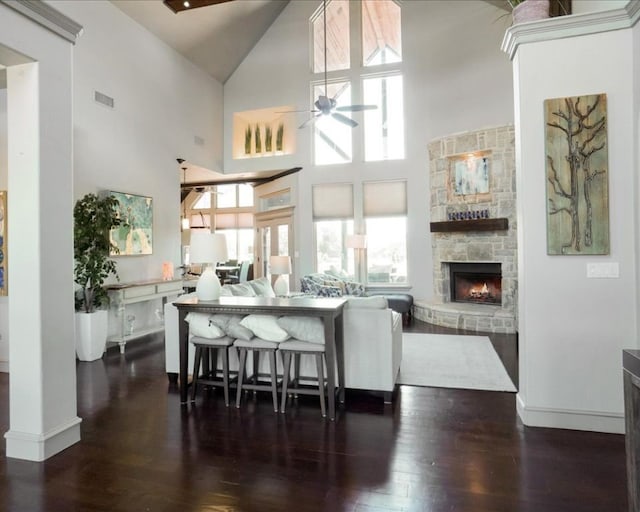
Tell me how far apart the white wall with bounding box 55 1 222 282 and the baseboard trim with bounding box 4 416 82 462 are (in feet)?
11.9

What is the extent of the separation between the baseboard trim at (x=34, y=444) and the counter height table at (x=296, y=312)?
1038 mm

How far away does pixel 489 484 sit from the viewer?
7.68ft

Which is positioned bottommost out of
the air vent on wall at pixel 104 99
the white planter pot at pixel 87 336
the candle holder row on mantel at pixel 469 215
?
the white planter pot at pixel 87 336

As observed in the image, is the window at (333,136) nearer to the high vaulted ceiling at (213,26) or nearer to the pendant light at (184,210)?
the high vaulted ceiling at (213,26)

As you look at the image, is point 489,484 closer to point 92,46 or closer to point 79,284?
point 79,284

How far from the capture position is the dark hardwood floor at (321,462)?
2.20m

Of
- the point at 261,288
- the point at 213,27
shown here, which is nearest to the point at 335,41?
the point at 213,27

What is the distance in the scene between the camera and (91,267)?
16.7 feet

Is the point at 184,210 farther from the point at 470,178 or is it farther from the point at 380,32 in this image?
the point at 470,178

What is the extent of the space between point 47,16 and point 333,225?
6688mm

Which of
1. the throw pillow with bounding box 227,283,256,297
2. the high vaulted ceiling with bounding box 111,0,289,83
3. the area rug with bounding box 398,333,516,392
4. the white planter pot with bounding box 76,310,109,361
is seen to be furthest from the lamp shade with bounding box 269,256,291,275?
the high vaulted ceiling with bounding box 111,0,289,83

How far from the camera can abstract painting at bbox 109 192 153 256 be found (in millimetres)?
6074

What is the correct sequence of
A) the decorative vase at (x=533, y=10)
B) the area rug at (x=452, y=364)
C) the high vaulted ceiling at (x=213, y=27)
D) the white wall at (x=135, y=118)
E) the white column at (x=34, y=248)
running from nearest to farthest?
the white column at (x=34, y=248), the decorative vase at (x=533, y=10), the area rug at (x=452, y=364), the white wall at (x=135, y=118), the high vaulted ceiling at (x=213, y=27)

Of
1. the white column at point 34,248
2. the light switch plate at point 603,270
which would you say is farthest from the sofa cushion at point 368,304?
the white column at point 34,248
